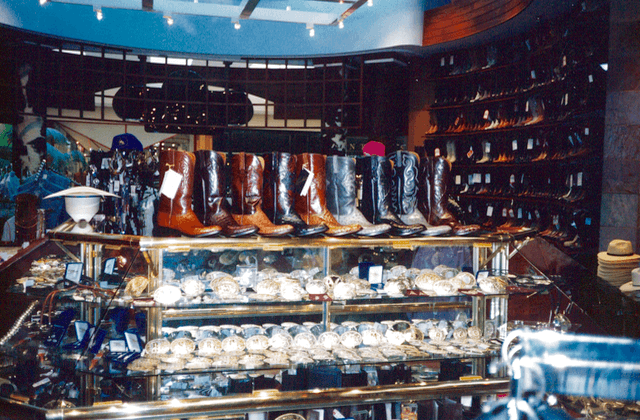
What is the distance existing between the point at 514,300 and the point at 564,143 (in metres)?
3.84

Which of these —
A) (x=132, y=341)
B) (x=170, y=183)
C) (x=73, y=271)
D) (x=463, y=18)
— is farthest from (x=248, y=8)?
(x=132, y=341)

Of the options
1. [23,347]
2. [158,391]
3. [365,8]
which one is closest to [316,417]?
[158,391]

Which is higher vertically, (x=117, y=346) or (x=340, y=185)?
(x=340, y=185)

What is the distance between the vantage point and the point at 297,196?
2.80 m

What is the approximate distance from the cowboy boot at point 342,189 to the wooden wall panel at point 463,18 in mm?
3880

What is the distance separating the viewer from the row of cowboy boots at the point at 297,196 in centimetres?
251

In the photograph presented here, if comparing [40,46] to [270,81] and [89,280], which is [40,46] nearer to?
[270,81]

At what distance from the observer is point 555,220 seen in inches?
232

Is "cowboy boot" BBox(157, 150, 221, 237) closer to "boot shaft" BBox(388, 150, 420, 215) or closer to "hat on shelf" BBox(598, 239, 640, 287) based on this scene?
"boot shaft" BBox(388, 150, 420, 215)

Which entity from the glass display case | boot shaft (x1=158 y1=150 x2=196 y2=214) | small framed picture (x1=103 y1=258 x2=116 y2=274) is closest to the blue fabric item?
boot shaft (x1=158 y1=150 x2=196 y2=214)

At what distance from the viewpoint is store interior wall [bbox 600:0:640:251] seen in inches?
190

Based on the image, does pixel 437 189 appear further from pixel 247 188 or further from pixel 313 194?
pixel 247 188

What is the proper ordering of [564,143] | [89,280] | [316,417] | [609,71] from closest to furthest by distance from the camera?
1. [316,417]
2. [89,280]
3. [609,71]
4. [564,143]

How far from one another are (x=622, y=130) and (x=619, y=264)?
58.1 inches
